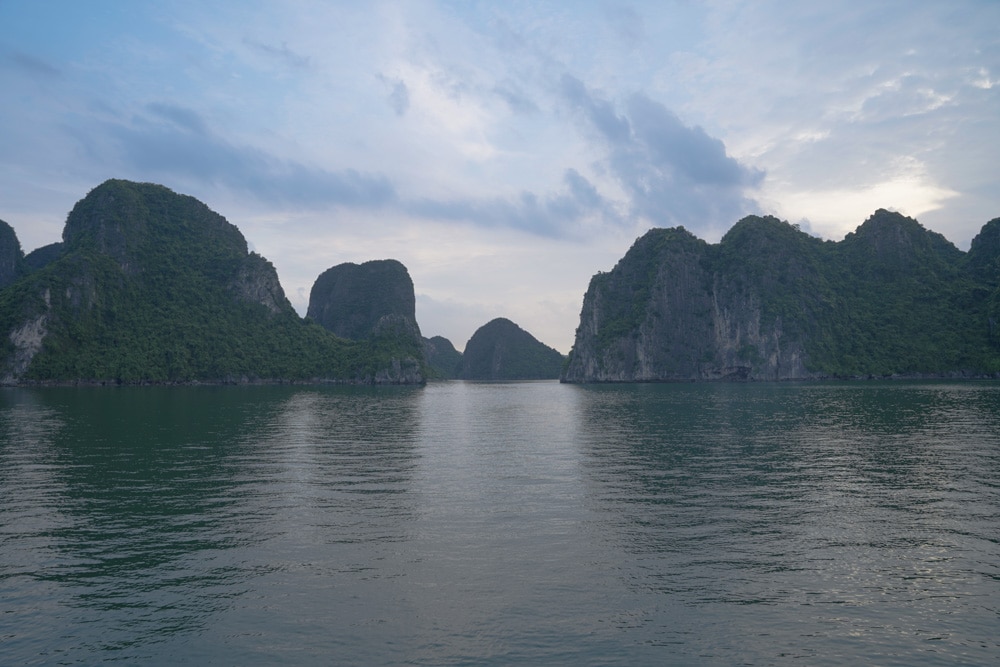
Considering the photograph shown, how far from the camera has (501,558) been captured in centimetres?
1658

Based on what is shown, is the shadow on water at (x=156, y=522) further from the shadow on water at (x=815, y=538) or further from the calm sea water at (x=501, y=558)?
the shadow on water at (x=815, y=538)

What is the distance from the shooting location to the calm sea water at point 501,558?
1166 centimetres

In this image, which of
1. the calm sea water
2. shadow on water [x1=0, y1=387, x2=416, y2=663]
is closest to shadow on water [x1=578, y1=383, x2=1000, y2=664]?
the calm sea water

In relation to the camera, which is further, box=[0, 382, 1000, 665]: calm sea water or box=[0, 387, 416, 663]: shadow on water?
box=[0, 387, 416, 663]: shadow on water

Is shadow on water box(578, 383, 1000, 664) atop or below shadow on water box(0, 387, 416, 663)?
atop

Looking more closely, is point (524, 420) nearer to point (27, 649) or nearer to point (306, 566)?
point (306, 566)

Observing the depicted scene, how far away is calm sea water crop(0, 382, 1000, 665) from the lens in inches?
459

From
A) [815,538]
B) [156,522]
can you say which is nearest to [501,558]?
[815,538]

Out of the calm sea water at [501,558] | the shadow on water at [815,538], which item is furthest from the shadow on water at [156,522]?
the shadow on water at [815,538]

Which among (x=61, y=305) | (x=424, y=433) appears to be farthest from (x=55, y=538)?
(x=61, y=305)

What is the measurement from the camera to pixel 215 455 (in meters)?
35.7

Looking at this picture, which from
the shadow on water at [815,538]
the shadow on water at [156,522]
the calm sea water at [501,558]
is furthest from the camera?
the shadow on water at [156,522]

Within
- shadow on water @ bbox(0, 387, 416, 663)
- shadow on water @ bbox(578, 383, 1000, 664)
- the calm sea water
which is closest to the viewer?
the calm sea water

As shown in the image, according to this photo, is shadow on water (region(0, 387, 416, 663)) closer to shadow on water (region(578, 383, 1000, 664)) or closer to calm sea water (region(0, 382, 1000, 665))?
calm sea water (region(0, 382, 1000, 665))
